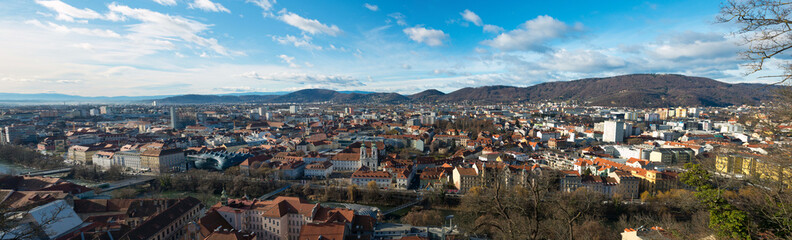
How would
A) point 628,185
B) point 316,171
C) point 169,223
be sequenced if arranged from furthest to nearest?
point 316,171, point 628,185, point 169,223

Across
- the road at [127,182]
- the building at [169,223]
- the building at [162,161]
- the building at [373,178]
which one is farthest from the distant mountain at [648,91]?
the road at [127,182]

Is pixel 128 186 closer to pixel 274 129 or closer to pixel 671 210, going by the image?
pixel 274 129

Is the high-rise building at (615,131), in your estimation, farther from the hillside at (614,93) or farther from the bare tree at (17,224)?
the hillside at (614,93)

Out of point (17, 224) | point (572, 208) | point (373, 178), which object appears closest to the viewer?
point (17, 224)

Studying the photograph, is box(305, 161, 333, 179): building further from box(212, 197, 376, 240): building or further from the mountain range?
the mountain range

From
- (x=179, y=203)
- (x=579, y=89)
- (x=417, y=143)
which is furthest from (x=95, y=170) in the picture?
(x=579, y=89)

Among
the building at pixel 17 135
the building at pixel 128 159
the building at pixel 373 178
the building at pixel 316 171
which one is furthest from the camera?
the building at pixel 17 135

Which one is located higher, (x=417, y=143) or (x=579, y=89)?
(x=579, y=89)

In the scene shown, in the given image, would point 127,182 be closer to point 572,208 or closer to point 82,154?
point 82,154

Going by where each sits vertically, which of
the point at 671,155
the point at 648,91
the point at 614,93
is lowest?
the point at 671,155

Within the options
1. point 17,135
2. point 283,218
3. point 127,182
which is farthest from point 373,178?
point 17,135

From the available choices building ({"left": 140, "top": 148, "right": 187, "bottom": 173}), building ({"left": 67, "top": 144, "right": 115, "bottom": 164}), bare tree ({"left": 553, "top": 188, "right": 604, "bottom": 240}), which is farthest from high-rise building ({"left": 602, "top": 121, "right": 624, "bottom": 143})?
building ({"left": 67, "top": 144, "right": 115, "bottom": 164})
